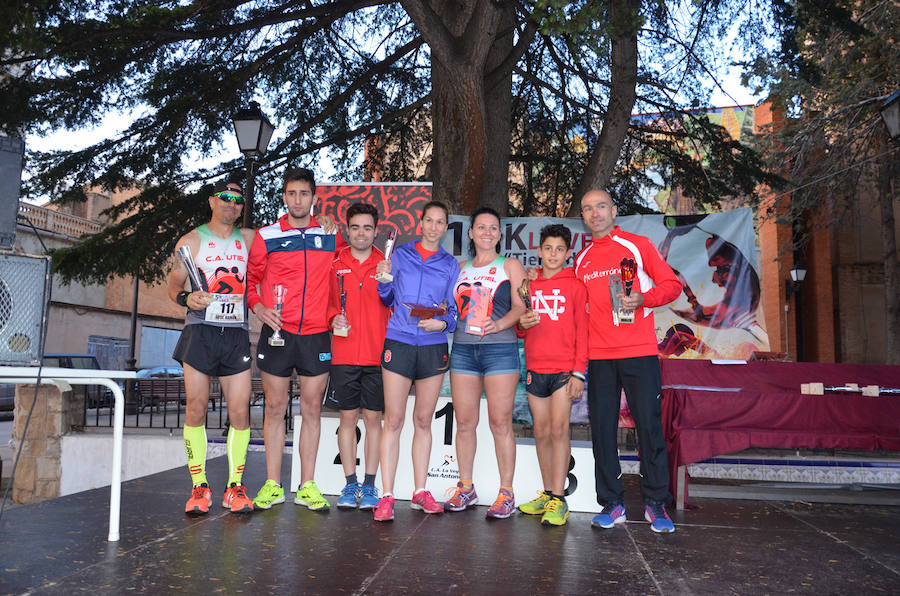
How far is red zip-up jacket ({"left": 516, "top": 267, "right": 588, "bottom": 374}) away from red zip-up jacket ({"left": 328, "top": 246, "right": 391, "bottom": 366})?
99cm

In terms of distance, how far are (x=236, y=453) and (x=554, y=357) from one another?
7.32 feet

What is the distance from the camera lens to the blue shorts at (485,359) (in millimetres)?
4621

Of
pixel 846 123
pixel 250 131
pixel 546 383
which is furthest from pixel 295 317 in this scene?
pixel 846 123

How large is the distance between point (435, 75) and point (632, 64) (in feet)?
7.60

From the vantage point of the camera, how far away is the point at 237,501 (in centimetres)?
445

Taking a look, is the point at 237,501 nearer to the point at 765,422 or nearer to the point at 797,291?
the point at 765,422

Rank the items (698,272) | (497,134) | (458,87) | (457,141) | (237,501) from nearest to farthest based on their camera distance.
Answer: (237,501) → (458,87) → (457,141) → (698,272) → (497,134)

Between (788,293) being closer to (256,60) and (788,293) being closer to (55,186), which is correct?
(256,60)

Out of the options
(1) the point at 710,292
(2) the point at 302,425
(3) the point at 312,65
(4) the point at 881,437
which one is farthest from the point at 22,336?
(3) the point at 312,65

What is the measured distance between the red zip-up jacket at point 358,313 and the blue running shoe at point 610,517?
1.77 m

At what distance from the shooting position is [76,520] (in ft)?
13.7

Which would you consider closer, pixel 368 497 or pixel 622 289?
pixel 622 289

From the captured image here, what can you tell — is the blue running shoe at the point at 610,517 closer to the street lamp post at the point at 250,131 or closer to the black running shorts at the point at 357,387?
the black running shorts at the point at 357,387

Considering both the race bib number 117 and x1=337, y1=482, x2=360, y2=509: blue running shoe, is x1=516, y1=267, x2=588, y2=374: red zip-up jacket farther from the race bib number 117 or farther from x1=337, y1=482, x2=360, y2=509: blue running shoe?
the race bib number 117
